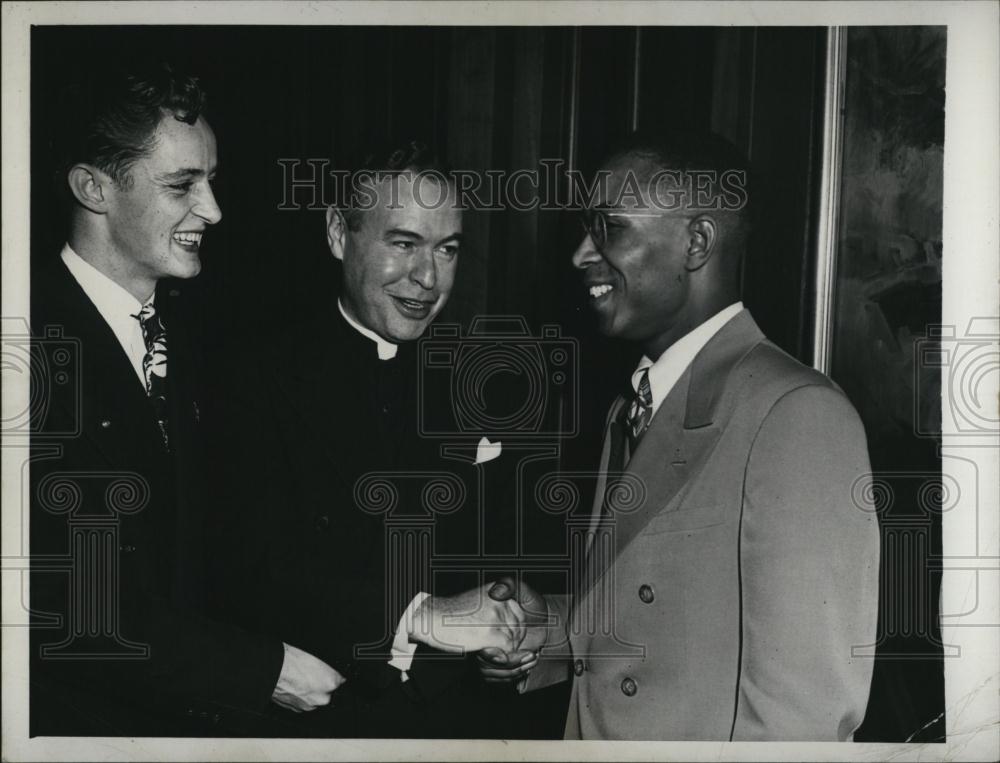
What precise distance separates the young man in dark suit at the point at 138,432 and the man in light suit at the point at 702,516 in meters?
0.67

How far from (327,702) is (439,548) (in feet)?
1.49

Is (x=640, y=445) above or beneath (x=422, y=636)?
above

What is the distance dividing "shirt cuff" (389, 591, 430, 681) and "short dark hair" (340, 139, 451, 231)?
93 centimetres

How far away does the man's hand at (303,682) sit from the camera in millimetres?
2605

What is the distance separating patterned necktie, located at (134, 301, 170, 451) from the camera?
263cm

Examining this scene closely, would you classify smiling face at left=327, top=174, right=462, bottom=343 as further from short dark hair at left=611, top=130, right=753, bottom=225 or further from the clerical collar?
short dark hair at left=611, top=130, right=753, bottom=225

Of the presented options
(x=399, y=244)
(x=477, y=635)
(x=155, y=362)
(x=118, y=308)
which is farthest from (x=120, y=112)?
(x=477, y=635)

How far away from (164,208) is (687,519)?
141 cm

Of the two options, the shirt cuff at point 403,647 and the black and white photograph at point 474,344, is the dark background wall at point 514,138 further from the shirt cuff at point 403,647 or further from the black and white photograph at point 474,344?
the shirt cuff at point 403,647

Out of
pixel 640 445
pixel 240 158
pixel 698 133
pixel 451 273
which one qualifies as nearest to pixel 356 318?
pixel 451 273

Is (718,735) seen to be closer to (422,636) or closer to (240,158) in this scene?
(422,636)

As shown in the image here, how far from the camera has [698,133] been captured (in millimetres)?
2598

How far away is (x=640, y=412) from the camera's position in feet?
8.57

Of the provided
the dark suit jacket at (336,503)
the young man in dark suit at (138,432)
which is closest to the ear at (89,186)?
the young man in dark suit at (138,432)
